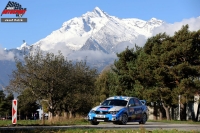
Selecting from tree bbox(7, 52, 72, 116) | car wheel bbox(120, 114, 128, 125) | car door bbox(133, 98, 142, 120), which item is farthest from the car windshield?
tree bbox(7, 52, 72, 116)

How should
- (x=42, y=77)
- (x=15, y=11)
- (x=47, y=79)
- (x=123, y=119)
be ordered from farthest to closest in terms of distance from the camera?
(x=47, y=79) → (x=42, y=77) → (x=15, y=11) → (x=123, y=119)

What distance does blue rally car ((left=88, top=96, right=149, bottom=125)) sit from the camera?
20719mm

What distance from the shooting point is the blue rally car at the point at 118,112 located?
20719 millimetres

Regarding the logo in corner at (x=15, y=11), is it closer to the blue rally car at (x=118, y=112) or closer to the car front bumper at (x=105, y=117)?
the blue rally car at (x=118, y=112)

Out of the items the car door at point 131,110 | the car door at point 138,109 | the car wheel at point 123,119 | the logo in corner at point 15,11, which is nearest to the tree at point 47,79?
the logo in corner at point 15,11

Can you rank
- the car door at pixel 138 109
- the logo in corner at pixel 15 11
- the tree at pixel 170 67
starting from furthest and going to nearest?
1. the tree at pixel 170 67
2. the logo in corner at pixel 15 11
3. the car door at pixel 138 109

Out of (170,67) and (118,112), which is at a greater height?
(170,67)

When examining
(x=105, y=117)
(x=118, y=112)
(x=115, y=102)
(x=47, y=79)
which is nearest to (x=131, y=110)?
(x=115, y=102)

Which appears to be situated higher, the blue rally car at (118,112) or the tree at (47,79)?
the tree at (47,79)

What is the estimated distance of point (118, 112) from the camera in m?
21.0

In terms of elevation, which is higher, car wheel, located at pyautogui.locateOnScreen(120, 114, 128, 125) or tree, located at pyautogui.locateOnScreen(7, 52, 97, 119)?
tree, located at pyautogui.locateOnScreen(7, 52, 97, 119)

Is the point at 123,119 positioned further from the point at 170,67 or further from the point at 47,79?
the point at 170,67

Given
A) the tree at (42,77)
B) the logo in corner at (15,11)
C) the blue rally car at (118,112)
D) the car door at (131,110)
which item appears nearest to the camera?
the blue rally car at (118,112)

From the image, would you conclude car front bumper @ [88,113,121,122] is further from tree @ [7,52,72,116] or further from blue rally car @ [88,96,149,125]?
tree @ [7,52,72,116]
